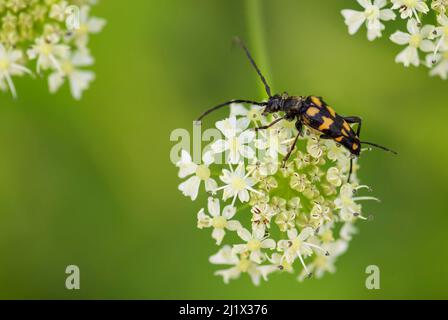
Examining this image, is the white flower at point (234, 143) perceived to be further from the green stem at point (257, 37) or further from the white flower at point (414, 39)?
the white flower at point (414, 39)

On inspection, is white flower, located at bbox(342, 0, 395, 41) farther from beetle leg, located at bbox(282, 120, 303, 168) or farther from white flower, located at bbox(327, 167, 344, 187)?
white flower, located at bbox(327, 167, 344, 187)

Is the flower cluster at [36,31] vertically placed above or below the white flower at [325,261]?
above

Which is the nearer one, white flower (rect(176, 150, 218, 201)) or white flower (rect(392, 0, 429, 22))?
white flower (rect(392, 0, 429, 22))

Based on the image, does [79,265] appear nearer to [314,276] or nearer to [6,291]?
[6,291]

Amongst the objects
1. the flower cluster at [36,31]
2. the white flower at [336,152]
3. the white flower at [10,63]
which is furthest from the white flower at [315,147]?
the white flower at [10,63]

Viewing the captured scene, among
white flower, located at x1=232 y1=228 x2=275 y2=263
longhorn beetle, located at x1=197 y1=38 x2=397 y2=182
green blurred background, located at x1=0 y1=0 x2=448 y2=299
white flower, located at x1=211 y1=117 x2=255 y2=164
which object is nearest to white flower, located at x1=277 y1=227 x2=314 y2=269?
white flower, located at x1=232 y1=228 x2=275 y2=263

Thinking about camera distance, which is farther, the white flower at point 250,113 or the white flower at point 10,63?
the white flower at point 10,63
